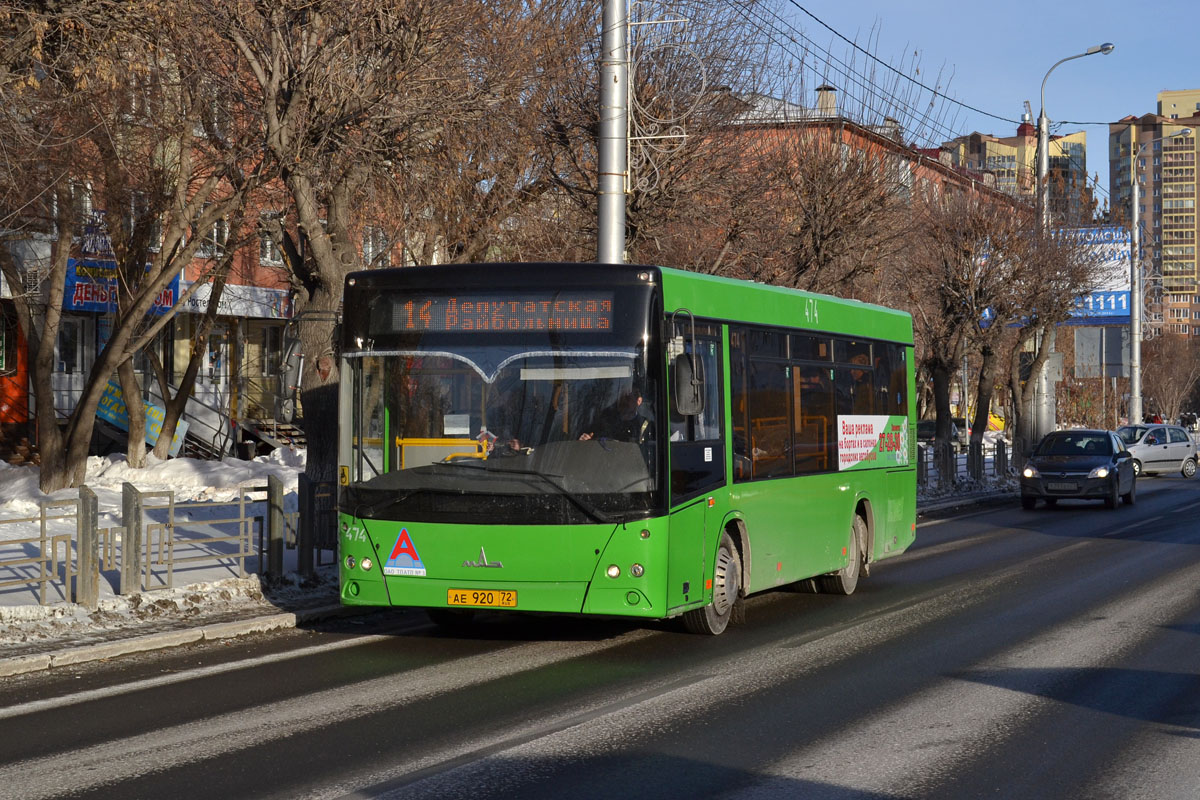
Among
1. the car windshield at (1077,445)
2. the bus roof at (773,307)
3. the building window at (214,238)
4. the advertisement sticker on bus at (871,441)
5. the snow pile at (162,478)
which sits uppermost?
the building window at (214,238)

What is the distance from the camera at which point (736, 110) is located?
843 inches

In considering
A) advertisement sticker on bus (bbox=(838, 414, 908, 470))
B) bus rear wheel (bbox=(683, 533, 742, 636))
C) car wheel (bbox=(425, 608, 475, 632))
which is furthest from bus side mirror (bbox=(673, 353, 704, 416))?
advertisement sticker on bus (bbox=(838, 414, 908, 470))

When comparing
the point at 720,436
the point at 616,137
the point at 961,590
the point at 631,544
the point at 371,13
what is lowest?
the point at 961,590

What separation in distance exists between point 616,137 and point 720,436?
5548mm

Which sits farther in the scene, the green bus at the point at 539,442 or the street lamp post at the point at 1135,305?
the street lamp post at the point at 1135,305

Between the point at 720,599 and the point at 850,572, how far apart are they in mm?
3611

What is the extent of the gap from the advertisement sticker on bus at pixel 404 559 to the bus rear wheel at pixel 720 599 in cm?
232

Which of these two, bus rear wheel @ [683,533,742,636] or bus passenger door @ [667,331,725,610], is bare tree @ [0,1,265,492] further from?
bus rear wheel @ [683,533,742,636]

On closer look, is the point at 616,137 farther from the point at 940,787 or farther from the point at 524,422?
the point at 940,787

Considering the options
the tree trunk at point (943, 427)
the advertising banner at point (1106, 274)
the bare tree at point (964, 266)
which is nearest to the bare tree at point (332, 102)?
the bare tree at point (964, 266)

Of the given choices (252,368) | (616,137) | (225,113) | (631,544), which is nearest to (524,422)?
(631,544)

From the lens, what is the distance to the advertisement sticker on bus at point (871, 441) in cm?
1471

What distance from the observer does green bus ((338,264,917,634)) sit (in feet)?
34.4

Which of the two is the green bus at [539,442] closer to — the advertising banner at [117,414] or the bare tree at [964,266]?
the advertising banner at [117,414]
